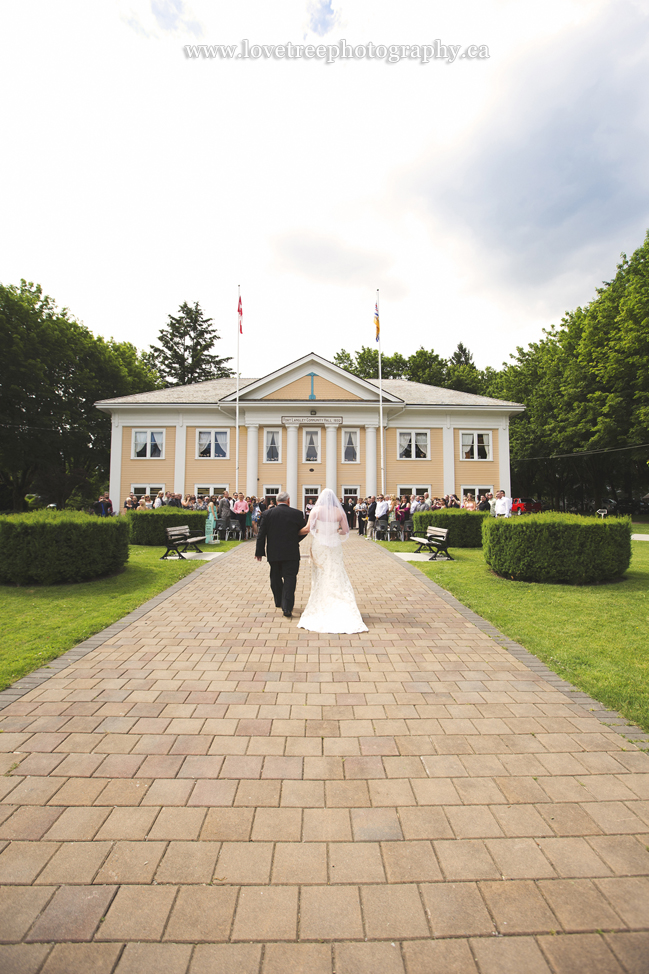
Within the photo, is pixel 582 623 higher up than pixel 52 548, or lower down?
lower down

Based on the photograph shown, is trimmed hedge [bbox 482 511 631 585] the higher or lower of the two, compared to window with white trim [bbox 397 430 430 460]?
lower

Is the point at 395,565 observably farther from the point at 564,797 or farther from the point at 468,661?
the point at 564,797

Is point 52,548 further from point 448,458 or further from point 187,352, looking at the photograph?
point 187,352

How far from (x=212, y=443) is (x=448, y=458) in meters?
15.8

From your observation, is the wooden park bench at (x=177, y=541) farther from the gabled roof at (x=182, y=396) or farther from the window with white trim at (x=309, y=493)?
the gabled roof at (x=182, y=396)

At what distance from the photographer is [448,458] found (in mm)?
34094

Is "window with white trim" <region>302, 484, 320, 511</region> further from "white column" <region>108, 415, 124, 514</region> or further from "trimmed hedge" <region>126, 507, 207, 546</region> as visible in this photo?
"trimmed hedge" <region>126, 507, 207, 546</region>

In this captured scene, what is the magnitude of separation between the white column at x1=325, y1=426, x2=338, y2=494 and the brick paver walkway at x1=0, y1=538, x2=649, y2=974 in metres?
28.1

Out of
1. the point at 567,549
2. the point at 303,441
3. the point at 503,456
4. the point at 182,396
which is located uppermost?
the point at 182,396

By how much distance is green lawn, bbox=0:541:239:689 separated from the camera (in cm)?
582

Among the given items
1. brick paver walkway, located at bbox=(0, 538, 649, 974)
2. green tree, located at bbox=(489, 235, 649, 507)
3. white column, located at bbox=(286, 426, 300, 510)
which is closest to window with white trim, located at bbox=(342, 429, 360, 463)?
white column, located at bbox=(286, 426, 300, 510)

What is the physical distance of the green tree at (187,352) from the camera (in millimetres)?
66875

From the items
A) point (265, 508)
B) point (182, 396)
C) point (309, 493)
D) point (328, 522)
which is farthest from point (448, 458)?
point (328, 522)

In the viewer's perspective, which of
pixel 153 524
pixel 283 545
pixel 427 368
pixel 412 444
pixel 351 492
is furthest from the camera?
pixel 427 368
